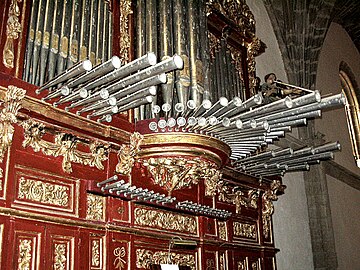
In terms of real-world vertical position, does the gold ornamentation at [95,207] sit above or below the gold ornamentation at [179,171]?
below

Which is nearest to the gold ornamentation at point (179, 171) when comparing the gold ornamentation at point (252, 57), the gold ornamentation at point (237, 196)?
the gold ornamentation at point (237, 196)

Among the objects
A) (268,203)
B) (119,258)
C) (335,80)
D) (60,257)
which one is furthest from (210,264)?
(335,80)

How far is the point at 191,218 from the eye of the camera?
6492 millimetres

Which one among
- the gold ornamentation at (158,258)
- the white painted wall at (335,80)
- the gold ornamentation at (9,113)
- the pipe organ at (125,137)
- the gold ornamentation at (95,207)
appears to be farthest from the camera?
the white painted wall at (335,80)

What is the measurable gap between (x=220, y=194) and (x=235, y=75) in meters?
1.82

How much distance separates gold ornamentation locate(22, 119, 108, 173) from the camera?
4629 millimetres

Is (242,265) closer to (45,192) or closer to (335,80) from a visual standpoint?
(45,192)

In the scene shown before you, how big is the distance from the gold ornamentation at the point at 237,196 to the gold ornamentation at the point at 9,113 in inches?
127

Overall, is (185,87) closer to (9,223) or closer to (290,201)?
(9,223)

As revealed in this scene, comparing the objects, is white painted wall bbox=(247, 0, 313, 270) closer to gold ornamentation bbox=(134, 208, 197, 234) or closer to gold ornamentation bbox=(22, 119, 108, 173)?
gold ornamentation bbox=(134, 208, 197, 234)

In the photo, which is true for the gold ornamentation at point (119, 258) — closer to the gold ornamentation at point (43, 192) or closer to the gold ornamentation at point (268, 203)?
the gold ornamentation at point (43, 192)

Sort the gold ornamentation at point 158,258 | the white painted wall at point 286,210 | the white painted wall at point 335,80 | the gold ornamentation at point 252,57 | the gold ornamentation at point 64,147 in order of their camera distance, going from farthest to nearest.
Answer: the white painted wall at point 335,80
the white painted wall at point 286,210
the gold ornamentation at point 252,57
the gold ornamentation at point 158,258
the gold ornamentation at point 64,147

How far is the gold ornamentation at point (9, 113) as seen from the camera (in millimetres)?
4242

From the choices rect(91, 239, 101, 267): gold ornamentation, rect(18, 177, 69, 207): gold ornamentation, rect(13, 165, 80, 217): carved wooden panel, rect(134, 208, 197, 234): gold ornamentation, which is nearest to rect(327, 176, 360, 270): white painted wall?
rect(134, 208, 197, 234): gold ornamentation
